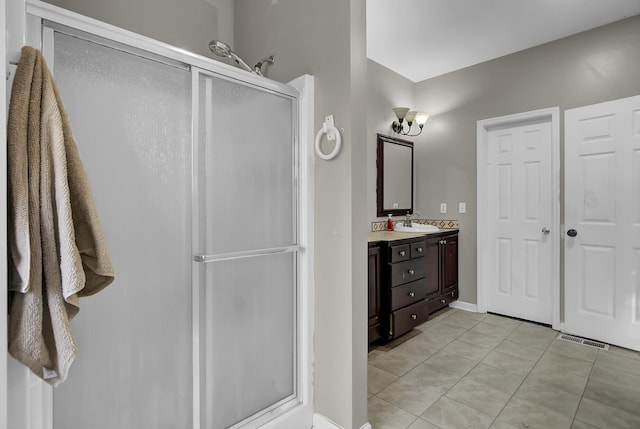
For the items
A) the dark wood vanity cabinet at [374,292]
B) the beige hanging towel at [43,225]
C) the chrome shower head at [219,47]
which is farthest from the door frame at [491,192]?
the beige hanging towel at [43,225]

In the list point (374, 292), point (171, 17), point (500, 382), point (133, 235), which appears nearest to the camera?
point (133, 235)

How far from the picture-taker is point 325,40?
1.68 meters

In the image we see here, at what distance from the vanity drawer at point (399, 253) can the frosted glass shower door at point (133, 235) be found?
1.71 meters

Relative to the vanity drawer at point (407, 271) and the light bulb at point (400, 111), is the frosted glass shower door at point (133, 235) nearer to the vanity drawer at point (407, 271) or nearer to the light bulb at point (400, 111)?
the vanity drawer at point (407, 271)

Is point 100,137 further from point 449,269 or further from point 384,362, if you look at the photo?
point 449,269

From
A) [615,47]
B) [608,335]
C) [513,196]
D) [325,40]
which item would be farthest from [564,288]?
[325,40]

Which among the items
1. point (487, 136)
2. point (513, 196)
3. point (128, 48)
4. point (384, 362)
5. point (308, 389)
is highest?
point (487, 136)

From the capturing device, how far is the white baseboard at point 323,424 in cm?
166

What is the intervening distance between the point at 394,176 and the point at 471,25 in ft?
5.14

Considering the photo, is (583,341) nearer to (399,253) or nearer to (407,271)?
(407,271)

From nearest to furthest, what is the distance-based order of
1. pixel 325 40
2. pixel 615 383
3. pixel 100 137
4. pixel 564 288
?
pixel 100 137 < pixel 325 40 < pixel 615 383 < pixel 564 288

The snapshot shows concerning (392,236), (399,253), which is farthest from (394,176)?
(399,253)

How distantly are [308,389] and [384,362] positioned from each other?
953 millimetres

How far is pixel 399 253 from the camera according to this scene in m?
2.75
